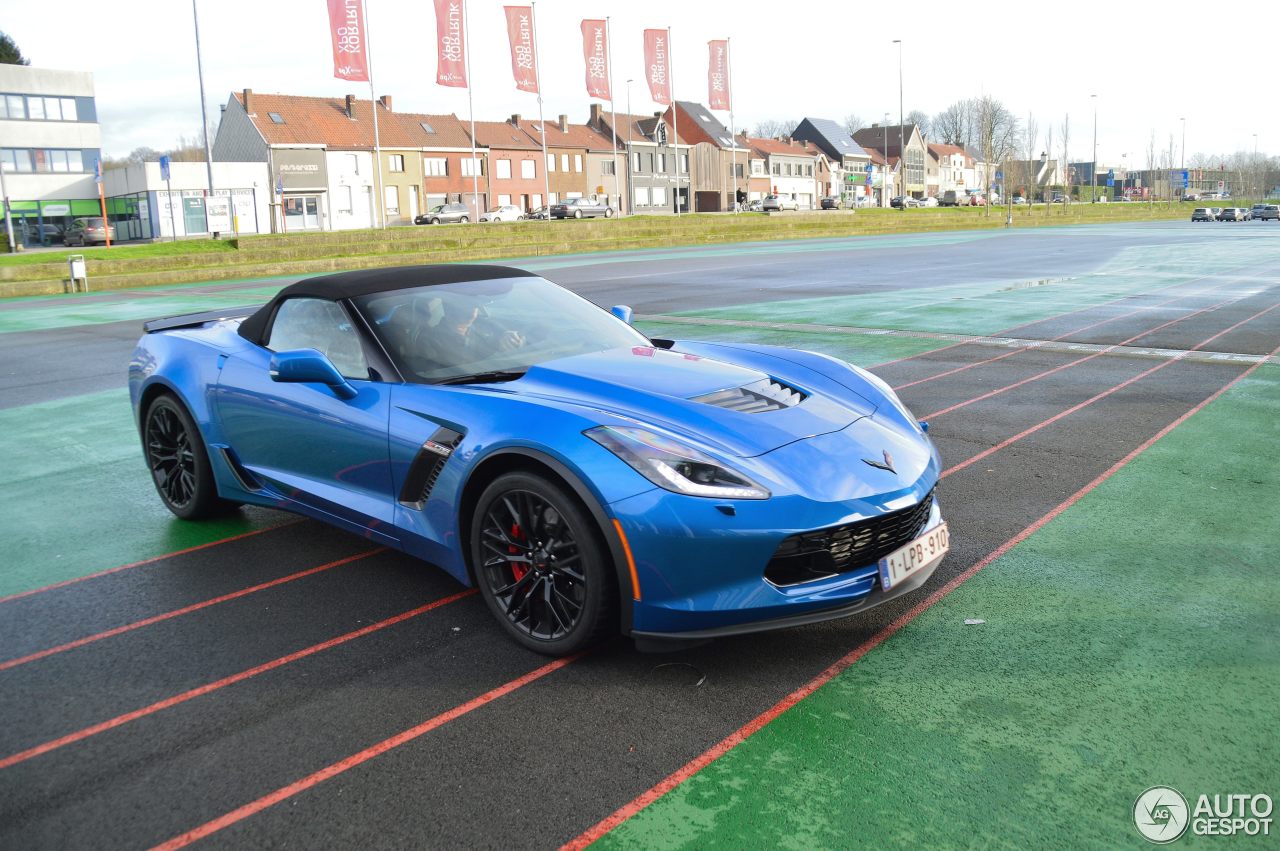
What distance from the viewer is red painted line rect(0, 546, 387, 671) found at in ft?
12.0

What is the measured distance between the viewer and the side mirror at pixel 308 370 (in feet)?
13.1

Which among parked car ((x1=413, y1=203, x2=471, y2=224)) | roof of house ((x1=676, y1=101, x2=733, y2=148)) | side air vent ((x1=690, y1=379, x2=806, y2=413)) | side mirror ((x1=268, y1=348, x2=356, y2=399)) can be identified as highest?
roof of house ((x1=676, y1=101, x2=733, y2=148))

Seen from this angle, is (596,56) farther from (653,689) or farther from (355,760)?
(355,760)

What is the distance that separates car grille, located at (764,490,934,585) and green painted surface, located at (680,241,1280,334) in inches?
359

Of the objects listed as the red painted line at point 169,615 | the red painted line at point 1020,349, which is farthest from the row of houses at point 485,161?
the red painted line at point 169,615

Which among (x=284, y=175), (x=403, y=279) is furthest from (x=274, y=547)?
(x=284, y=175)

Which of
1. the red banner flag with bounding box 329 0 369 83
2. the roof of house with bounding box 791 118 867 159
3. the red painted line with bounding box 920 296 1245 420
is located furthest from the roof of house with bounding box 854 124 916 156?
the red painted line with bounding box 920 296 1245 420

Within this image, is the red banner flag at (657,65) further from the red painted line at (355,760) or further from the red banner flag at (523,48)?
the red painted line at (355,760)

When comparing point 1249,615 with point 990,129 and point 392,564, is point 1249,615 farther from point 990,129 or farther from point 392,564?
point 990,129

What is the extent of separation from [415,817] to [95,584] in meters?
2.61

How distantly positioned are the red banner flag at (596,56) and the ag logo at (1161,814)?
51.7m

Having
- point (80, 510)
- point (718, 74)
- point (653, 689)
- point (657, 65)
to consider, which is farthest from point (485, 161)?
point (653, 689)

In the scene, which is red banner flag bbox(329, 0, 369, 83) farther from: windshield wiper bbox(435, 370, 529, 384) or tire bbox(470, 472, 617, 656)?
tire bbox(470, 472, 617, 656)

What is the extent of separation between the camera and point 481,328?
4.35m
